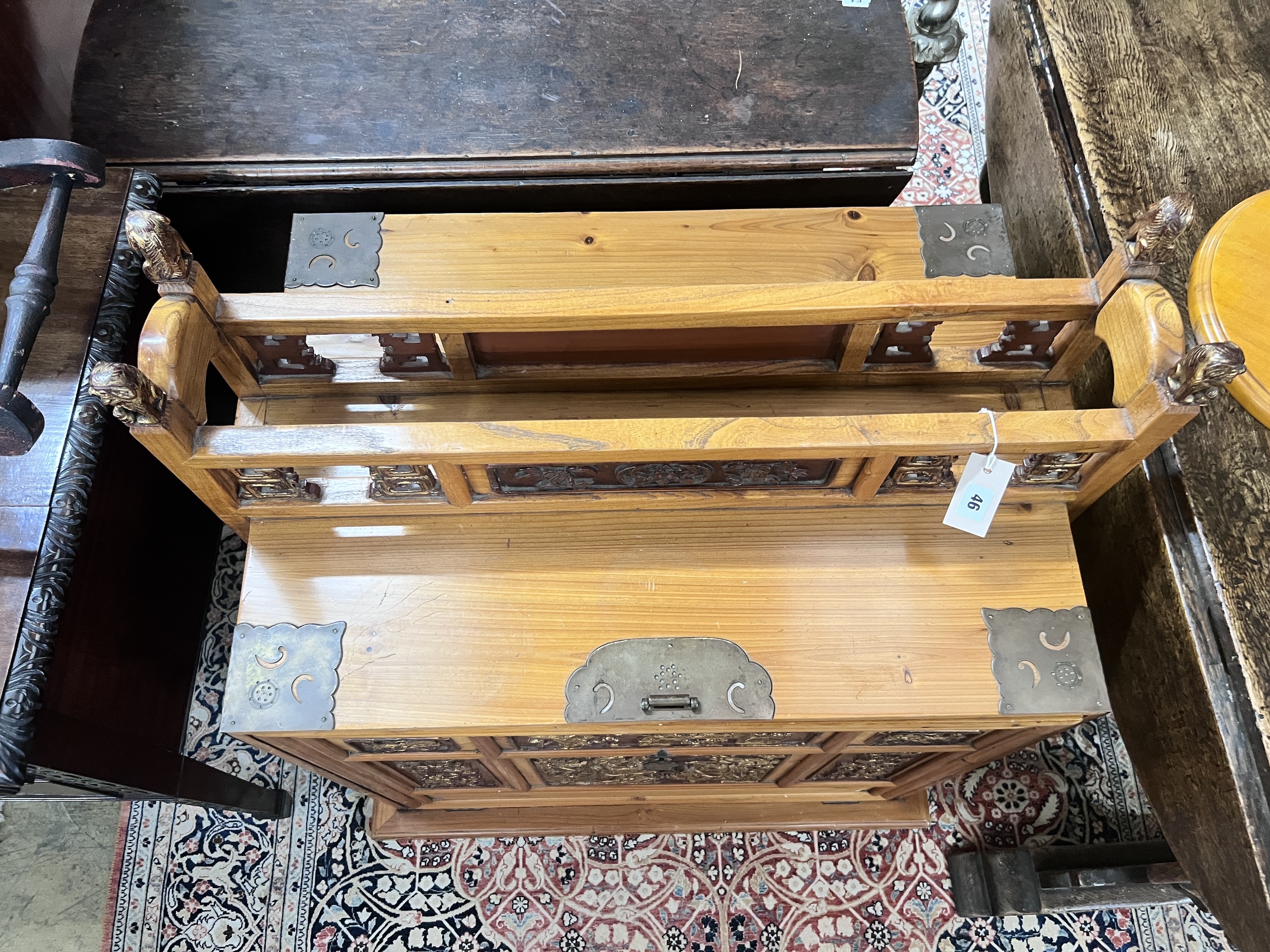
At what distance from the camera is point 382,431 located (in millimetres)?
1053

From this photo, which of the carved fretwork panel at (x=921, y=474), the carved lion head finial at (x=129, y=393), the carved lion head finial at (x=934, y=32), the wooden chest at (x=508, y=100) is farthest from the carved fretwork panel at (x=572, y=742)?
the carved lion head finial at (x=934, y=32)

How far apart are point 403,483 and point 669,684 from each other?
0.48 metres

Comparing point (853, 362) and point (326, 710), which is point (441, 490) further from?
point (853, 362)

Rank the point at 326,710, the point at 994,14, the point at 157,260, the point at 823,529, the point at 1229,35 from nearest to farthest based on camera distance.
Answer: the point at 157,260
the point at 326,710
the point at 823,529
the point at 1229,35
the point at 994,14

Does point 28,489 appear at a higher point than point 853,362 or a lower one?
lower

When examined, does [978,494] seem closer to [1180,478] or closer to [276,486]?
[1180,478]

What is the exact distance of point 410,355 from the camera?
1.28 meters

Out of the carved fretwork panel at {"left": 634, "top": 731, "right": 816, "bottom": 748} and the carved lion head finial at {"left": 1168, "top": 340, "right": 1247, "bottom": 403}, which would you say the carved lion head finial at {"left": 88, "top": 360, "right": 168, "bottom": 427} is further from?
the carved lion head finial at {"left": 1168, "top": 340, "right": 1247, "bottom": 403}

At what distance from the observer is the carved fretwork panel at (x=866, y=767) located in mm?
1478

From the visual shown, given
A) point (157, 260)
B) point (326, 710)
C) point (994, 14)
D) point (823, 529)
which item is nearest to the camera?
point (157, 260)

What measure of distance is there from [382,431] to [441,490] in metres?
0.18

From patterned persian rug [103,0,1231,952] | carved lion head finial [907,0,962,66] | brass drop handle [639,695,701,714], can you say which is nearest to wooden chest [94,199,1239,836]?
brass drop handle [639,695,701,714]

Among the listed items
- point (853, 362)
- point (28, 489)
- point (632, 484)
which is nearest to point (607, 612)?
point (632, 484)

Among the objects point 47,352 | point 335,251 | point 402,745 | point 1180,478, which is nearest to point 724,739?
point 402,745
